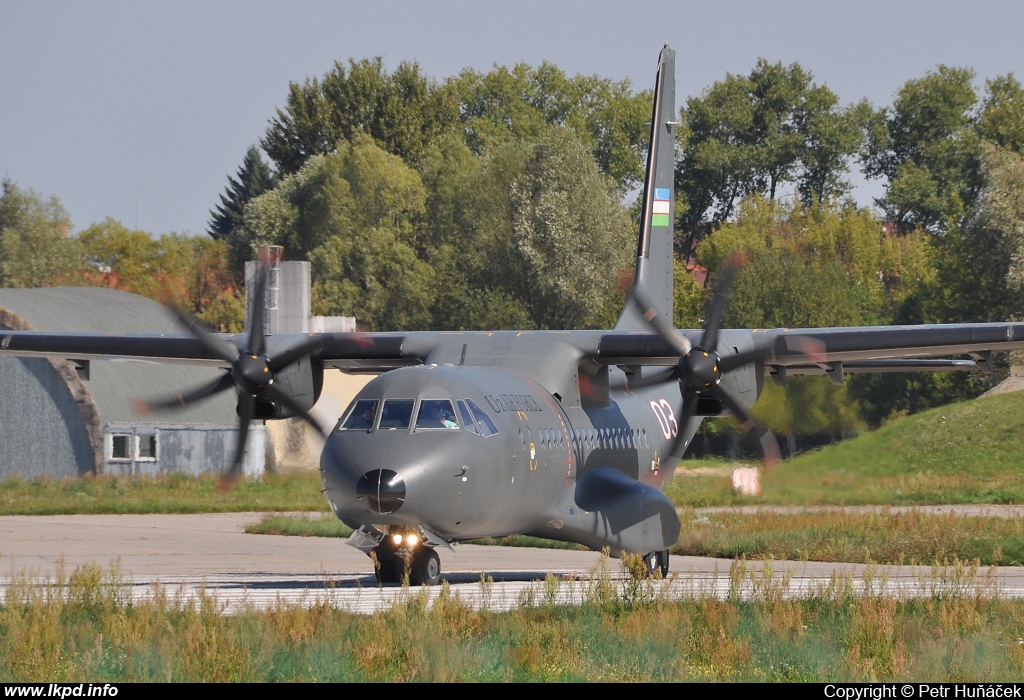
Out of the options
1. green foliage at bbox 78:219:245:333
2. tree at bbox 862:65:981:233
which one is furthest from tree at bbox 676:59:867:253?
green foliage at bbox 78:219:245:333

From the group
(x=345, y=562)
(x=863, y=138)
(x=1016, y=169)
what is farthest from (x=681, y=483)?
(x=863, y=138)

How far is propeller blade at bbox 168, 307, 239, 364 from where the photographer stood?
1991cm

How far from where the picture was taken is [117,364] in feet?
152

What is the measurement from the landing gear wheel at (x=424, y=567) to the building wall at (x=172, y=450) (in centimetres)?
2525

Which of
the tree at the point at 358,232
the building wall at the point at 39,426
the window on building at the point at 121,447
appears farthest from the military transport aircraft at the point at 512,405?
the tree at the point at 358,232

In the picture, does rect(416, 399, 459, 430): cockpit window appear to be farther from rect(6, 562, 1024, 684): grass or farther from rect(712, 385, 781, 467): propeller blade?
rect(712, 385, 781, 467): propeller blade

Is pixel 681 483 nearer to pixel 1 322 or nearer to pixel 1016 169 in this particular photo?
pixel 1 322

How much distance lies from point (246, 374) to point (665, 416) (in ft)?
27.2

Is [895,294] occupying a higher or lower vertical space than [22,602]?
higher

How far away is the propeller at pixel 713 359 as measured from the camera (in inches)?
772

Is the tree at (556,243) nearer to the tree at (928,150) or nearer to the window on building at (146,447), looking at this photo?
the window on building at (146,447)

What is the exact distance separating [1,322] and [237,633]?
3421cm

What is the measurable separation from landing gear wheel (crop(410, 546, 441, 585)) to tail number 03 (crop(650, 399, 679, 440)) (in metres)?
6.72

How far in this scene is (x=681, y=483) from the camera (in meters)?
36.3
